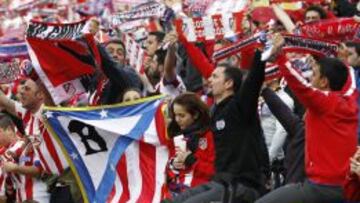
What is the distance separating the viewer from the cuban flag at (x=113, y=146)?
998cm

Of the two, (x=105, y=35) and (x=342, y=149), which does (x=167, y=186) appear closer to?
(x=342, y=149)

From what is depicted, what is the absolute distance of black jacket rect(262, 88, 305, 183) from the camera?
9000 mm

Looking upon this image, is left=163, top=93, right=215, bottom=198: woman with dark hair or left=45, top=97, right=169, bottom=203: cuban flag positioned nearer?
left=163, top=93, right=215, bottom=198: woman with dark hair

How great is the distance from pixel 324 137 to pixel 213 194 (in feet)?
4.37

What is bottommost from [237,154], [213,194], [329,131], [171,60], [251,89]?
[213,194]

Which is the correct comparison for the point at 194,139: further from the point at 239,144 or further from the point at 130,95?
the point at 130,95

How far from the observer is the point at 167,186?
33.1ft

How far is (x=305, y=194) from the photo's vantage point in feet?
26.6

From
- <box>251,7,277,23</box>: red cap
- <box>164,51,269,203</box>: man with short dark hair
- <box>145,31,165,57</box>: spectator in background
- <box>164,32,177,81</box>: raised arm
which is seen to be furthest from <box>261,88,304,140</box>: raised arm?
<box>145,31,165,57</box>: spectator in background

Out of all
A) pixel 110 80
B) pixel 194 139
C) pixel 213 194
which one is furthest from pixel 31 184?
pixel 213 194

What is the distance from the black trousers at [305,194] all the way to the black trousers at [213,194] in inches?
23.2

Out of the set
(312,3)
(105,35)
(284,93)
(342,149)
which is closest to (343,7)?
(312,3)

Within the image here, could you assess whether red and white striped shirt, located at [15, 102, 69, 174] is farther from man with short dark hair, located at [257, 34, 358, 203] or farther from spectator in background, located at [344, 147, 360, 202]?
spectator in background, located at [344, 147, 360, 202]

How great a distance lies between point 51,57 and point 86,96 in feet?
2.23
